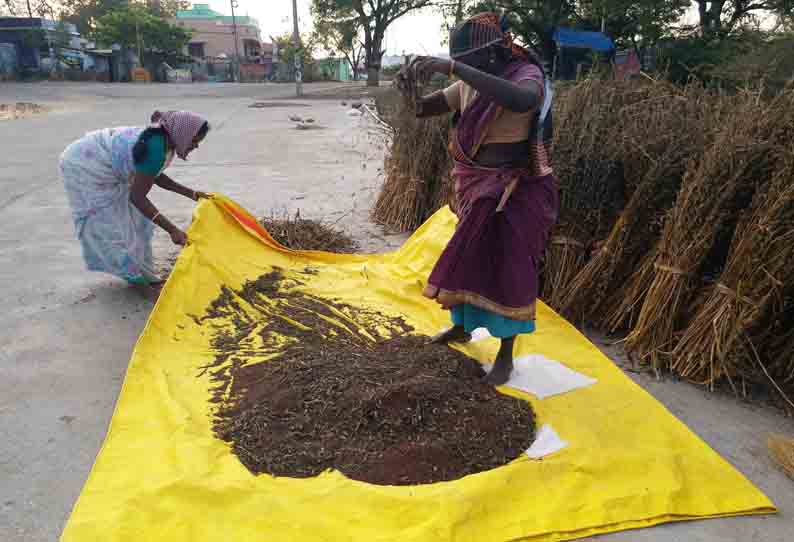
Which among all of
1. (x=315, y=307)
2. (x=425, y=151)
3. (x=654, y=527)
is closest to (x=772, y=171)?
(x=654, y=527)

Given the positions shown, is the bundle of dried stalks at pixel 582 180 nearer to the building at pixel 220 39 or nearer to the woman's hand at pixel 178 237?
the woman's hand at pixel 178 237

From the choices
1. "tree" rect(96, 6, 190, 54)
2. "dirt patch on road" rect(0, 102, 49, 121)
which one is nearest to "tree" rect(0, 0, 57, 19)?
"tree" rect(96, 6, 190, 54)

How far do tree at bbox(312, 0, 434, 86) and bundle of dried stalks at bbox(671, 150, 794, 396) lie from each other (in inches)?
1146

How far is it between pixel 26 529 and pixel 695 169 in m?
2.84

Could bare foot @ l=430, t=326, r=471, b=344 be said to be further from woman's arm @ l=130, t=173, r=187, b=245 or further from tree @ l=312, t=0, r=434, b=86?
tree @ l=312, t=0, r=434, b=86

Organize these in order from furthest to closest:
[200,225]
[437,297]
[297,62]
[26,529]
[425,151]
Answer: [297,62], [425,151], [200,225], [437,297], [26,529]

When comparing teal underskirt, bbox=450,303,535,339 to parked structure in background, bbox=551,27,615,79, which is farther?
parked structure in background, bbox=551,27,615,79

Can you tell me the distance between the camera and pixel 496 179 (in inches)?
85.5

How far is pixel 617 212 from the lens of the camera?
3.03 meters

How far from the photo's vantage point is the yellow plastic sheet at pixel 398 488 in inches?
64.2

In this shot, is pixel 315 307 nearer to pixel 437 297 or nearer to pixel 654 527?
pixel 437 297

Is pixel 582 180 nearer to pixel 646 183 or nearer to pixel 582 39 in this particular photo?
pixel 646 183

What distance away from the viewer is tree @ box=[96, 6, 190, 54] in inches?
1375

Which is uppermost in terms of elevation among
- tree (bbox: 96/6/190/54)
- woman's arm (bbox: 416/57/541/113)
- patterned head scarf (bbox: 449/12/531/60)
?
tree (bbox: 96/6/190/54)
